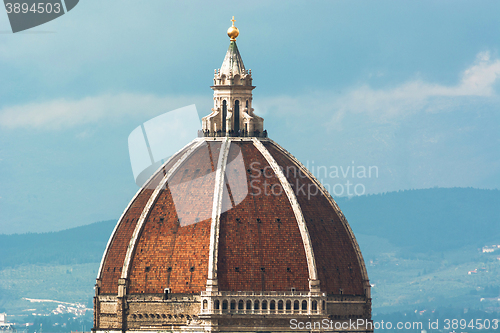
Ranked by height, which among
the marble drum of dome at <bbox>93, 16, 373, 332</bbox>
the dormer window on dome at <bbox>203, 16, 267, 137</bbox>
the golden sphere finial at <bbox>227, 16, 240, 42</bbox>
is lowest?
the marble drum of dome at <bbox>93, 16, 373, 332</bbox>

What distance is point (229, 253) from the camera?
113 metres

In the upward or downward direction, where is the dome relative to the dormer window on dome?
downward

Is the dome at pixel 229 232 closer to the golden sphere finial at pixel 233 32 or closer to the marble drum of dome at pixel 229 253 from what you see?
the marble drum of dome at pixel 229 253

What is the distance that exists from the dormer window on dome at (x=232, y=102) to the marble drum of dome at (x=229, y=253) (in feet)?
5.15

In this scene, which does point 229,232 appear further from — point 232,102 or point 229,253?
point 232,102

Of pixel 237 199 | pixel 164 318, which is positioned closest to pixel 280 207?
pixel 237 199

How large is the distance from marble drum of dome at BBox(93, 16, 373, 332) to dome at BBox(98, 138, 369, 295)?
8 cm

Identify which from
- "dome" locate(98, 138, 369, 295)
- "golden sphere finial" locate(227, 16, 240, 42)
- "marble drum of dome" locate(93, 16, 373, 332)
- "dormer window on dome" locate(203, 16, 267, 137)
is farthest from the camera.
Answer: "golden sphere finial" locate(227, 16, 240, 42)

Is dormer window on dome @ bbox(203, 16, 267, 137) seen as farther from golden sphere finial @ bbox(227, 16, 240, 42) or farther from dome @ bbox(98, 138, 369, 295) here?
dome @ bbox(98, 138, 369, 295)

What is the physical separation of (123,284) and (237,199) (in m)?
10.8

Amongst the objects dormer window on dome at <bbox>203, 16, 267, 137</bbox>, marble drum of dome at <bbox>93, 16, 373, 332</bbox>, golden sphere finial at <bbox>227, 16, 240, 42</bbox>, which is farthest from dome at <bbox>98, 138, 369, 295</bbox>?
golden sphere finial at <bbox>227, 16, 240, 42</bbox>

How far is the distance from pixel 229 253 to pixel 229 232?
5.33 feet

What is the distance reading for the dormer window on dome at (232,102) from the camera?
394 ft

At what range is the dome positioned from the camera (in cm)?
11275
